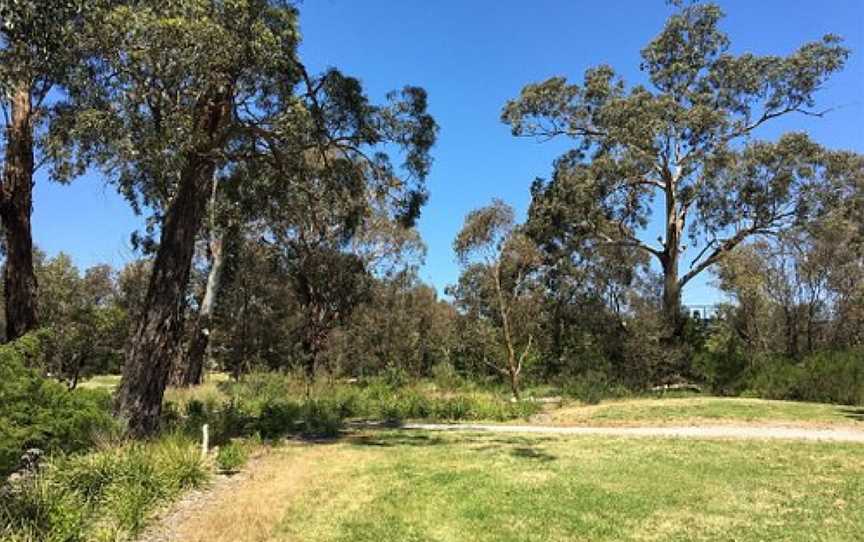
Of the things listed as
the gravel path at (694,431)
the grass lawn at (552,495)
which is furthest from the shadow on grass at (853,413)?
the grass lawn at (552,495)

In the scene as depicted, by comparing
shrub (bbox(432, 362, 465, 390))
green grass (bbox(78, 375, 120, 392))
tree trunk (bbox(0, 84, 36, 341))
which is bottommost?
green grass (bbox(78, 375, 120, 392))

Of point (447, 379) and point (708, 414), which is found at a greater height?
point (447, 379)

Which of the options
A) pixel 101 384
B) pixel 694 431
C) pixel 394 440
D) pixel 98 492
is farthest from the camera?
pixel 101 384

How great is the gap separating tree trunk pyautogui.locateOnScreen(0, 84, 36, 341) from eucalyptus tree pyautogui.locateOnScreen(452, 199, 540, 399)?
42.4 feet

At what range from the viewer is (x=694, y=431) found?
46.6 feet

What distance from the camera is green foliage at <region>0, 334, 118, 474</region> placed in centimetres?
663

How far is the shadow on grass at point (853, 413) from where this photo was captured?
613 inches

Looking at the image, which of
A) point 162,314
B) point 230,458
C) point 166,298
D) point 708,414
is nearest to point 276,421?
point 162,314

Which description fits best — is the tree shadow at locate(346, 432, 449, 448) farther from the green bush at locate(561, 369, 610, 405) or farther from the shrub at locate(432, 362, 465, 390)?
the shrub at locate(432, 362, 465, 390)

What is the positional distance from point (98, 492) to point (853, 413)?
16.4m

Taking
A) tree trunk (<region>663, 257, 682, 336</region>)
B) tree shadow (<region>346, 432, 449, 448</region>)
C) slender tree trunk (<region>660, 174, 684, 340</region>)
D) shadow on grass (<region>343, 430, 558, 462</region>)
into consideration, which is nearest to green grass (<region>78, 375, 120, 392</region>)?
tree shadow (<region>346, 432, 449, 448</region>)

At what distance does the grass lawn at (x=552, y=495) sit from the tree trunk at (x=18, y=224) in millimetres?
5884

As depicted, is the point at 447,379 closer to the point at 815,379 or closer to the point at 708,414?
the point at 708,414

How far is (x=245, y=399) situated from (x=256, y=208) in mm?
6192
